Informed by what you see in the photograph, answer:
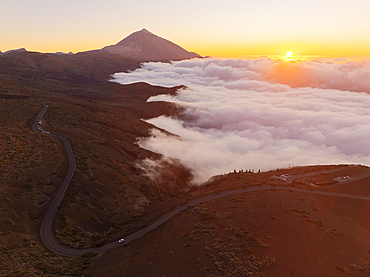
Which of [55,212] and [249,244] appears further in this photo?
[55,212]

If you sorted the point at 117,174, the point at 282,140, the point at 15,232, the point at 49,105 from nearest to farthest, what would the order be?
the point at 15,232 < the point at 117,174 < the point at 49,105 < the point at 282,140

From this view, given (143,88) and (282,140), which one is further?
(143,88)

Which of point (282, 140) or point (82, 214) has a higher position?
point (82, 214)

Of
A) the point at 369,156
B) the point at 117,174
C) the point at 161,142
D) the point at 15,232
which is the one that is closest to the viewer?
the point at 15,232

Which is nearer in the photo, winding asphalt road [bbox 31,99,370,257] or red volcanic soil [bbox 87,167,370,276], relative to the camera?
red volcanic soil [bbox 87,167,370,276]

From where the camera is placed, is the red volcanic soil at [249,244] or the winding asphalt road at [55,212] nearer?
the red volcanic soil at [249,244]

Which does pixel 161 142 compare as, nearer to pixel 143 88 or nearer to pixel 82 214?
pixel 82 214

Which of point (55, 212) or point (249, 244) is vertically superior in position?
point (55, 212)

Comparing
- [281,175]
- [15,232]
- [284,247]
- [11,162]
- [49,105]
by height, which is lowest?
[281,175]

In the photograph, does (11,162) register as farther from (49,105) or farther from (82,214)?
(49,105)

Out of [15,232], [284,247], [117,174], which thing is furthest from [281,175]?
[15,232]
